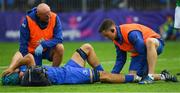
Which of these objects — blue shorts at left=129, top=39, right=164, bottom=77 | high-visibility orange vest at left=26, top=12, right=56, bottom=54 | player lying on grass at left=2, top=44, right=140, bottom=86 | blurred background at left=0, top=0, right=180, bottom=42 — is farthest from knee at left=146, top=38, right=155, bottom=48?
blurred background at left=0, top=0, right=180, bottom=42

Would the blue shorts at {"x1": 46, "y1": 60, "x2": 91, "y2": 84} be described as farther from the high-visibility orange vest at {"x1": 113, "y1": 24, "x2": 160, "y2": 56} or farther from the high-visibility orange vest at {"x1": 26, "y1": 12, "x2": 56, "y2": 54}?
the high-visibility orange vest at {"x1": 26, "y1": 12, "x2": 56, "y2": 54}

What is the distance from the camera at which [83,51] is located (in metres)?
13.8

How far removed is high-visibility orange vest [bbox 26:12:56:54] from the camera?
14.5 m

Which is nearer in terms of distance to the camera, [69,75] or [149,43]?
[69,75]

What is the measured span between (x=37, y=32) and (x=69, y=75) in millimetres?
1615

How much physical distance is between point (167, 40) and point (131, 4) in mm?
2658

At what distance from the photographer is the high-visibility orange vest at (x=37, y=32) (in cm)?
1447

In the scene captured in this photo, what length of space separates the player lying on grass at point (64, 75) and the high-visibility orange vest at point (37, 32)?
1060 millimetres

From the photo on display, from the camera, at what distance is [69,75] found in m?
13.3

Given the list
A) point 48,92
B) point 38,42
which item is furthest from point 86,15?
point 48,92

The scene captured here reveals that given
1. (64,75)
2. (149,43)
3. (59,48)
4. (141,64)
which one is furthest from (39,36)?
(149,43)

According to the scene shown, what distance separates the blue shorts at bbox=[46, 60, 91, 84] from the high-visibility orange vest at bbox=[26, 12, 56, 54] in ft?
4.25

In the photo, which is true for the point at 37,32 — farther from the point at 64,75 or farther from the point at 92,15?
the point at 92,15

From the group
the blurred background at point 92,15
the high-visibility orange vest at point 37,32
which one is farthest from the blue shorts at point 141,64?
the blurred background at point 92,15
